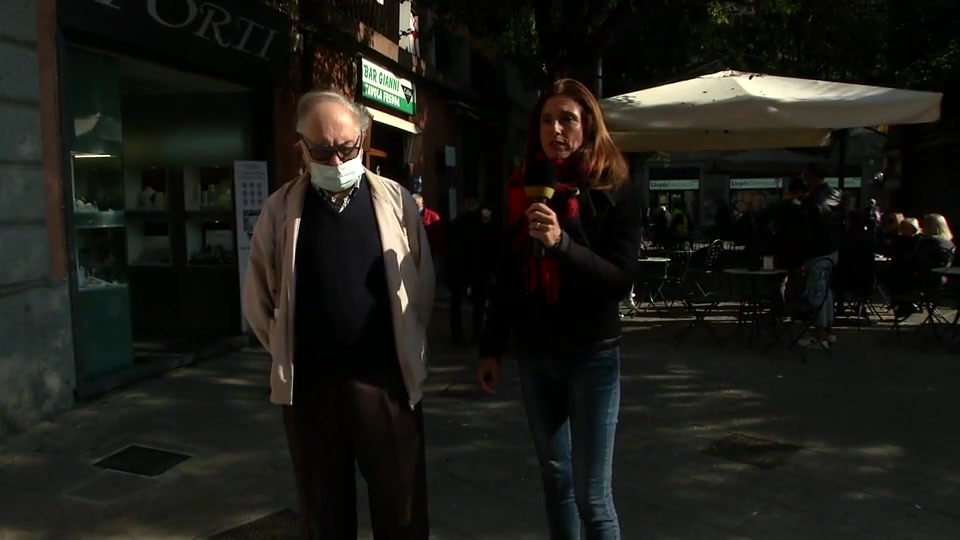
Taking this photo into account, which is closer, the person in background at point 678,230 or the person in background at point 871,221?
the person in background at point 871,221

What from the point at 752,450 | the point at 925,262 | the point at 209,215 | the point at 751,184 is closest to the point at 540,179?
the point at 752,450

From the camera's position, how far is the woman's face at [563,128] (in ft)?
8.59

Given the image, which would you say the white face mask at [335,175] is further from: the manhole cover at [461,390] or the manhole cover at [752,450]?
the manhole cover at [461,390]

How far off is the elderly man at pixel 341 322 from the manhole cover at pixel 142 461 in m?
2.35

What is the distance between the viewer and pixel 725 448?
4.91m

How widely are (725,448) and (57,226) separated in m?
4.83

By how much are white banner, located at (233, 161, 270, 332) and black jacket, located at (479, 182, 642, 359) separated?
605 cm

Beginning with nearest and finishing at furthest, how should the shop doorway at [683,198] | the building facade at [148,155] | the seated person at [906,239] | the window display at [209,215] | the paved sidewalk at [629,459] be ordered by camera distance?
the paved sidewalk at [629,459], the building facade at [148,155], the window display at [209,215], the seated person at [906,239], the shop doorway at [683,198]

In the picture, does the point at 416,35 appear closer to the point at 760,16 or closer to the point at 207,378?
the point at 760,16

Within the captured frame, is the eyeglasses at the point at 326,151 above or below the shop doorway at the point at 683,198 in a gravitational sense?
below

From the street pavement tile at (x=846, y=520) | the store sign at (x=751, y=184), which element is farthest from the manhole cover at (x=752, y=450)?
the store sign at (x=751, y=184)

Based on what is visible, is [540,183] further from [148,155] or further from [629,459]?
[148,155]

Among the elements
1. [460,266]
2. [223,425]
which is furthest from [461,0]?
[223,425]

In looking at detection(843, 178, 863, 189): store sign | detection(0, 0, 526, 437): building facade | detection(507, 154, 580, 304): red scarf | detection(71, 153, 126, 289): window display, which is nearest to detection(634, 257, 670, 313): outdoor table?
detection(0, 0, 526, 437): building facade
